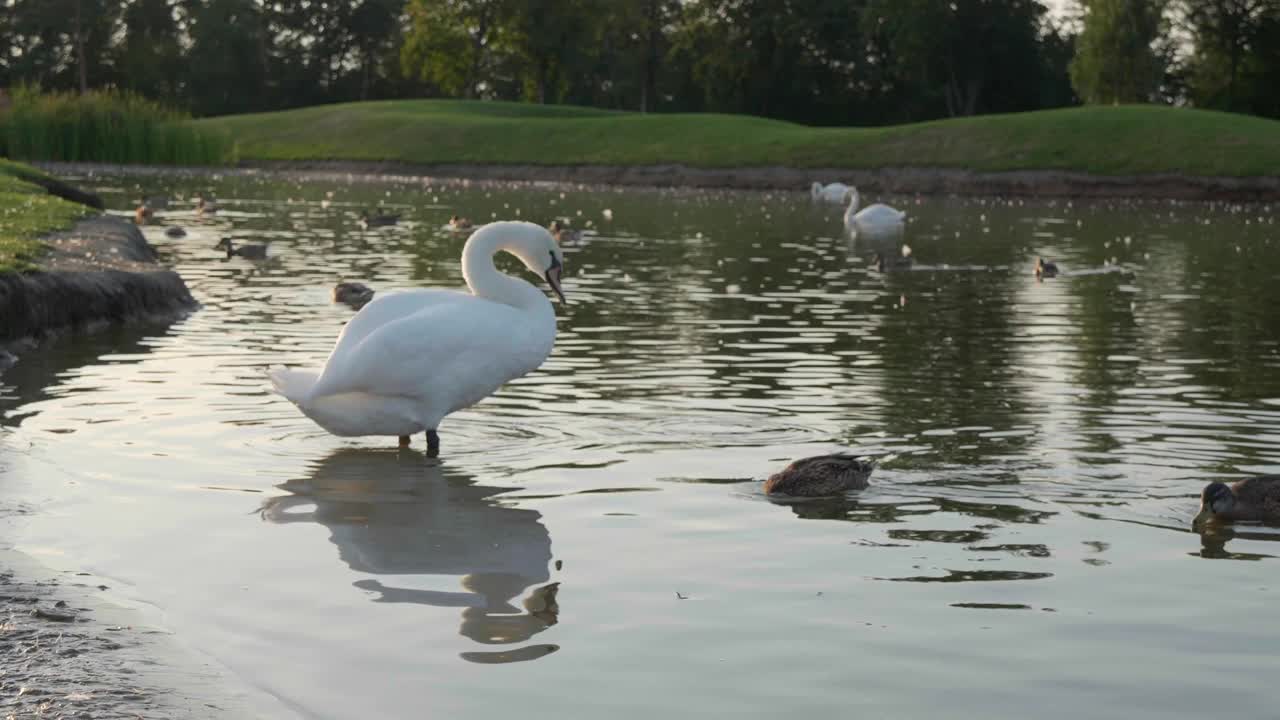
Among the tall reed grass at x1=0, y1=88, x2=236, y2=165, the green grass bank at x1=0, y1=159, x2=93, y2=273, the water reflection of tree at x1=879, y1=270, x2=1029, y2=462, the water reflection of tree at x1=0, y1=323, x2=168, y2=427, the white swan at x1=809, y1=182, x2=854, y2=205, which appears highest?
the tall reed grass at x1=0, y1=88, x2=236, y2=165

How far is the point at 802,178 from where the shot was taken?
6019cm

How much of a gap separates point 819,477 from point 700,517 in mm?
700

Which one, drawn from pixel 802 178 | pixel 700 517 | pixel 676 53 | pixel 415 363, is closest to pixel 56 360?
pixel 415 363

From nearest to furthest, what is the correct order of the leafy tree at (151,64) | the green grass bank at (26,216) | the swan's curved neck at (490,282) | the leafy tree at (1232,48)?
the swan's curved neck at (490,282) < the green grass bank at (26,216) < the leafy tree at (1232,48) < the leafy tree at (151,64)

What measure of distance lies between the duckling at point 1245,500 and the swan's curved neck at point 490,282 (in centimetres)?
433

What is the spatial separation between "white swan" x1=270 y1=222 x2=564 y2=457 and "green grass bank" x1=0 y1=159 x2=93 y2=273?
19.6 feet

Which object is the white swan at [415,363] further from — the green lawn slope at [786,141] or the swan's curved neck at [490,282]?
the green lawn slope at [786,141]

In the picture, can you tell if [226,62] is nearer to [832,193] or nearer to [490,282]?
[832,193]

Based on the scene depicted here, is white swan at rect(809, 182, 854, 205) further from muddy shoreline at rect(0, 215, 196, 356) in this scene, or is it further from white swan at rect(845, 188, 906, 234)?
muddy shoreline at rect(0, 215, 196, 356)

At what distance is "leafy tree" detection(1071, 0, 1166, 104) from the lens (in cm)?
7462

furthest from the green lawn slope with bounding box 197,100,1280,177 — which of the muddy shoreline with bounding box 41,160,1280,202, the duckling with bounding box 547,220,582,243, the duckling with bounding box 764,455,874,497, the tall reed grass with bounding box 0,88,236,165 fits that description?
the duckling with bounding box 764,455,874,497

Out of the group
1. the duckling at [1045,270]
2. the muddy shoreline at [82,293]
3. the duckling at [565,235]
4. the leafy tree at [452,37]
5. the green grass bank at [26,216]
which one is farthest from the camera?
the leafy tree at [452,37]

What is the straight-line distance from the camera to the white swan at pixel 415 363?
9.77 metres

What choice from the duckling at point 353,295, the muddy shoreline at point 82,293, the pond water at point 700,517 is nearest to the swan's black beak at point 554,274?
the pond water at point 700,517
